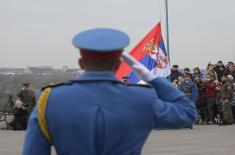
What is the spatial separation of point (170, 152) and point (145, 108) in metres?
9.01

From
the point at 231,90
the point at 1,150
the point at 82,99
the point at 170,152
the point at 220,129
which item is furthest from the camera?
the point at 231,90

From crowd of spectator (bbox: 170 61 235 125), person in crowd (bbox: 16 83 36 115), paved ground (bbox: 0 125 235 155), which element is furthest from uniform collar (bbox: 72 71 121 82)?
person in crowd (bbox: 16 83 36 115)

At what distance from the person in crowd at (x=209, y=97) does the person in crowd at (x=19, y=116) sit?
18.9 ft

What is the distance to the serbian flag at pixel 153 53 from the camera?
16719 millimetres

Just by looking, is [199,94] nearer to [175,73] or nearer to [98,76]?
[175,73]

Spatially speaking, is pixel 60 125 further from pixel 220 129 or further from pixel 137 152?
pixel 220 129

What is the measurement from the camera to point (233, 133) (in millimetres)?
15461

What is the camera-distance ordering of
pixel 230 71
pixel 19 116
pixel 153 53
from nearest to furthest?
pixel 153 53 → pixel 19 116 → pixel 230 71

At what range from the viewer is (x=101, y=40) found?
2.58m

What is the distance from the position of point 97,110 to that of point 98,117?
30mm

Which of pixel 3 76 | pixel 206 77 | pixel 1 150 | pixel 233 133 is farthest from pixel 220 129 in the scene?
pixel 3 76

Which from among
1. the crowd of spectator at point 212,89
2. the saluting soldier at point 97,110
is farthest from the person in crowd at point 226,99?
the saluting soldier at point 97,110

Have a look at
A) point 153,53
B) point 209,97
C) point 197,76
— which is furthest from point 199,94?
point 153,53

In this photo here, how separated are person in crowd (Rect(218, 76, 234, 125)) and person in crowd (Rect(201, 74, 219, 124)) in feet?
1.82
